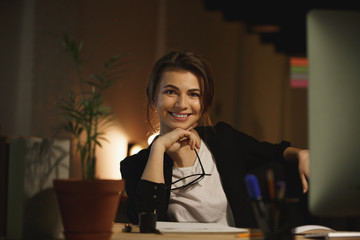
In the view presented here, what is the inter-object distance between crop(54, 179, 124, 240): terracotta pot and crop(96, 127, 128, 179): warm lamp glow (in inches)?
107

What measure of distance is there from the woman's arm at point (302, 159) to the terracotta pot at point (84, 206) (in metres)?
0.82

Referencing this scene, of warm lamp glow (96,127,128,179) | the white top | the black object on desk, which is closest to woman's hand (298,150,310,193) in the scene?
the white top

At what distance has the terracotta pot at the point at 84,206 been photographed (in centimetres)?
95

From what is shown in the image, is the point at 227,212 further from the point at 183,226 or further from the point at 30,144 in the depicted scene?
the point at 30,144

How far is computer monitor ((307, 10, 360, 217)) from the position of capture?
0.86 metres

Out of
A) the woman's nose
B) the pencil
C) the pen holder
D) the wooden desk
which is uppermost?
the woman's nose

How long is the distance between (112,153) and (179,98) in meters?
2.15

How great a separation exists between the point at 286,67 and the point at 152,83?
280 inches

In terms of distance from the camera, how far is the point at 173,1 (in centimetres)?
479

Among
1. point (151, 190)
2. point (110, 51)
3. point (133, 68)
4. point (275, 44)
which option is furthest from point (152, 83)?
point (275, 44)

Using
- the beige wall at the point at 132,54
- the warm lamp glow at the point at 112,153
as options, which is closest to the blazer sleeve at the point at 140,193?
the beige wall at the point at 132,54

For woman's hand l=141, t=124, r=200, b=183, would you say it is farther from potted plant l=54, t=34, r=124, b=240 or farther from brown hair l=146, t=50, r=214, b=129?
potted plant l=54, t=34, r=124, b=240

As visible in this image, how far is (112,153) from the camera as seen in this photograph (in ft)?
12.8

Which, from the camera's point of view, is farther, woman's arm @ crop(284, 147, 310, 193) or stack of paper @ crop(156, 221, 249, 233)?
woman's arm @ crop(284, 147, 310, 193)
